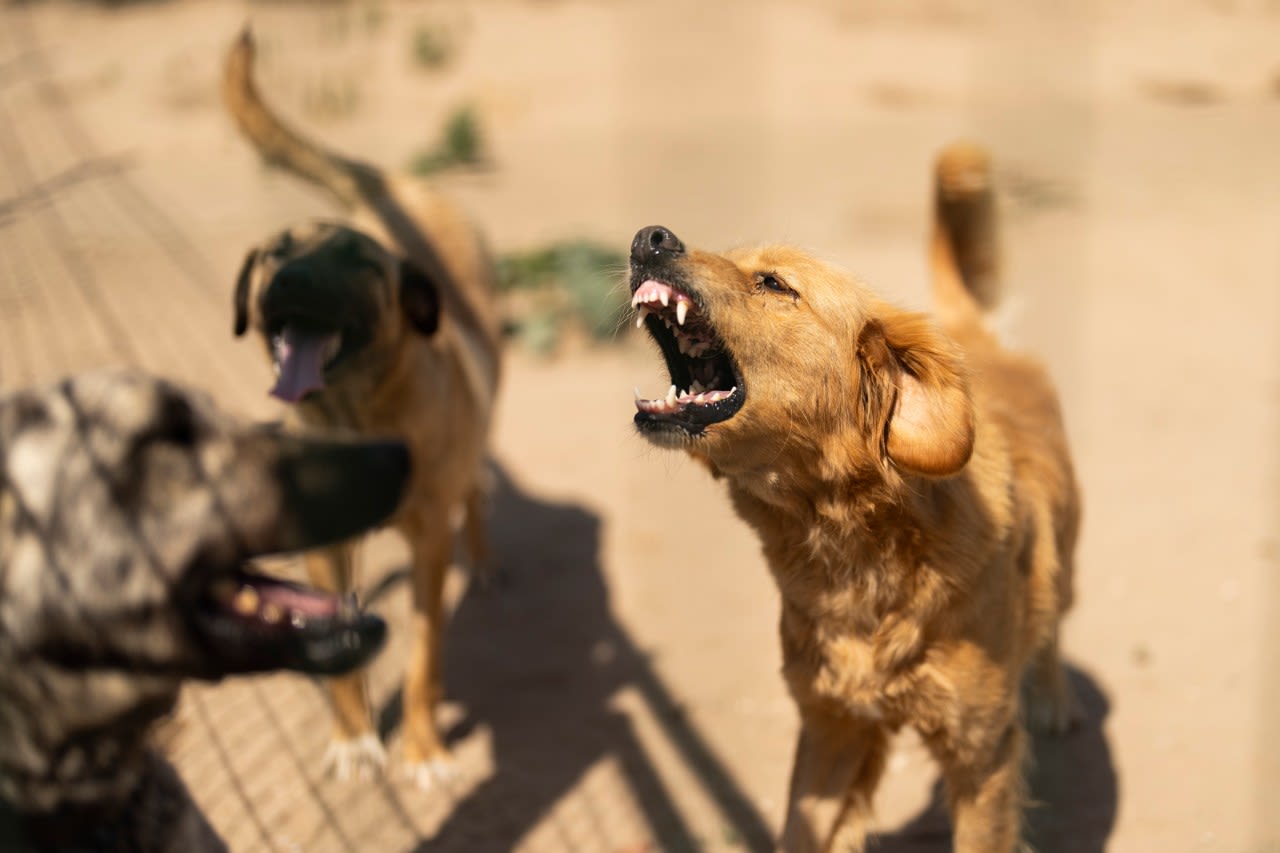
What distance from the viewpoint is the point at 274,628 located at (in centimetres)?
215

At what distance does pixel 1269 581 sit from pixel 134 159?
10762mm

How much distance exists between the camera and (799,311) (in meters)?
2.80

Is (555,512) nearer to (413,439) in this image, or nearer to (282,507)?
(413,439)

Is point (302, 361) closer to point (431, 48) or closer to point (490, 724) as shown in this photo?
point (490, 724)

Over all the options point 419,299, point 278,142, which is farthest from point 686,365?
point 278,142

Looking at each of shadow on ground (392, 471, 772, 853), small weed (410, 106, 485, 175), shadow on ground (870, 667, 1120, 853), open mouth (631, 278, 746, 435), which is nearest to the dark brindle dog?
open mouth (631, 278, 746, 435)

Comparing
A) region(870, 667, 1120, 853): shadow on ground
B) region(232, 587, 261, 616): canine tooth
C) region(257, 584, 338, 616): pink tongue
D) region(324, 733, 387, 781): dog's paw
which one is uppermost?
region(232, 587, 261, 616): canine tooth

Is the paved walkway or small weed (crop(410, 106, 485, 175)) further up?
small weed (crop(410, 106, 485, 175))

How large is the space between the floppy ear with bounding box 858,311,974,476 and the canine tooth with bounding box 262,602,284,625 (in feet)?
4.37

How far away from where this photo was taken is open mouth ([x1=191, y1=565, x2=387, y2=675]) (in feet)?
6.92

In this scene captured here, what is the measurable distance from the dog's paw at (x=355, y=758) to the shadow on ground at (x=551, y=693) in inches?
14.1

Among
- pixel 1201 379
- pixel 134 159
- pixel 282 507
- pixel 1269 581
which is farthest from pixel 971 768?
pixel 134 159

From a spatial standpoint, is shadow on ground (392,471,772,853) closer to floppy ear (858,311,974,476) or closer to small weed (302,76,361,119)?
floppy ear (858,311,974,476)

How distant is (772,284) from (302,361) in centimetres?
161
